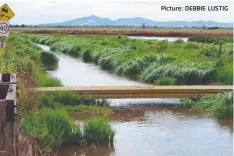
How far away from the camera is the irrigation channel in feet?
27.3

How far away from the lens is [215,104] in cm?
1151

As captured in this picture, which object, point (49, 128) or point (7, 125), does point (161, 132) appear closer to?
point (49, 128)

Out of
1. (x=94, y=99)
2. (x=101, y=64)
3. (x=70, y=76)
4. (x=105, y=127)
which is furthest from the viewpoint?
(x=101, y=64)

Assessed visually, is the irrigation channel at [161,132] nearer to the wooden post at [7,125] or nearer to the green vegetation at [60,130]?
the green vegetation at [60,130]

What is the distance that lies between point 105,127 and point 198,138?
5.66 ft

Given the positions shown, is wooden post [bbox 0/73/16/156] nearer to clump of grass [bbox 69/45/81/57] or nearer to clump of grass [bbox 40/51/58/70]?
clump of grass [bbox 40/51/58/70]

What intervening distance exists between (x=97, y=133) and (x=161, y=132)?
1.56m

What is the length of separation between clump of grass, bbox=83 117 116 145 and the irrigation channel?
0.47 ft

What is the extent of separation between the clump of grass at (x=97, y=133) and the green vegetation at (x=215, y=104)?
325 cm

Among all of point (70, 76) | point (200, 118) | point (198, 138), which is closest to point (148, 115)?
point (200, 118)

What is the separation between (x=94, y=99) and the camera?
12.1m

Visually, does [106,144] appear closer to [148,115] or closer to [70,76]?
[148,115]

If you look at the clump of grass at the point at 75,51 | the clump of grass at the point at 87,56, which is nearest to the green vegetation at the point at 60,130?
the clump of grass at the point at 87,56

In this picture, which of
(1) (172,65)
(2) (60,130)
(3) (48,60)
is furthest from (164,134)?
(3) (48,60)
